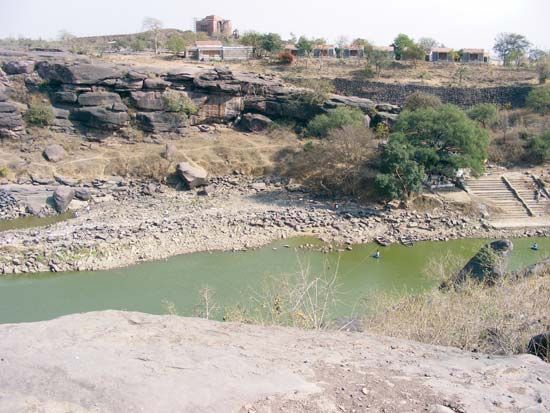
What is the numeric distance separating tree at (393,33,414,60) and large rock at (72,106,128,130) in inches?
846

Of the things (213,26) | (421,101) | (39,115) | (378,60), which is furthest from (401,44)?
(213,26)

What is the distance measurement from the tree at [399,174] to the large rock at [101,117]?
14727mm

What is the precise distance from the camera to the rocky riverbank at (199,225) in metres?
19.2

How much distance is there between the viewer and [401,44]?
4091 centimetres

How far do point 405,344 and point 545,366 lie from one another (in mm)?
1774

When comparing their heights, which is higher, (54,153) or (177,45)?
(177,45)

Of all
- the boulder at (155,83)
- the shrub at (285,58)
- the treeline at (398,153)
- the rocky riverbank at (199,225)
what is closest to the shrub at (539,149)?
the treeline at (398,153)

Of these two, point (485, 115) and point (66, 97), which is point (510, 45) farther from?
point (66, 97)

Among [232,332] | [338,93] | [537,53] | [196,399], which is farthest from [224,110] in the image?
[537,53]

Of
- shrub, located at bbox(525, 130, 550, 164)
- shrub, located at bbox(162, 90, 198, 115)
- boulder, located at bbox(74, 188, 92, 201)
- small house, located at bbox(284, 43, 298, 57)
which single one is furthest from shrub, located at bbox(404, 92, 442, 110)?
boulder, located at bbox(74, 188, 92, 201)

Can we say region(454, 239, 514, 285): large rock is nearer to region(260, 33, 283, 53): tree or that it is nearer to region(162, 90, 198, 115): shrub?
region(162, 90, 198, 115): shrub

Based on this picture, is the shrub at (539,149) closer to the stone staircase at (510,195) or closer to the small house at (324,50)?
the stone staircase at (510,195)

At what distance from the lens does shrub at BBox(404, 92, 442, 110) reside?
3162cm

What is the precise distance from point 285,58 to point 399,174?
61.4ft
